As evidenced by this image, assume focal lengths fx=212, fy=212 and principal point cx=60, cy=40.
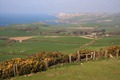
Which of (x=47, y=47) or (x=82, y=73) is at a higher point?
(x=82, y=73)

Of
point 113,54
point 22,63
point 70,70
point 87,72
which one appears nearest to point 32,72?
point 22,63

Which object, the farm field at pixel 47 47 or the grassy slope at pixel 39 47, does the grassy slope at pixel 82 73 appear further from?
the grassy slope at pixel 39 47

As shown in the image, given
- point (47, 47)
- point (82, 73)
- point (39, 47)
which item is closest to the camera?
point (82, 73)

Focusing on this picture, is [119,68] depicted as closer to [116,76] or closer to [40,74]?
[116,76]

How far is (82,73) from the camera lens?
56.3 ft

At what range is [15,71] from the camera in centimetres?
1784

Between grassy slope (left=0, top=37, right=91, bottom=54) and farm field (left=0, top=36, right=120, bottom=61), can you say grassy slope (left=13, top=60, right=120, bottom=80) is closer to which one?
farm field (left=0, top=36, right=120, bottom=61)

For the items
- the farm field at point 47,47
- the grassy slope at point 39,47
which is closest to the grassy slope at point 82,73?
the farm field at point 47,47

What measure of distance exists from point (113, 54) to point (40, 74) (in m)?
11.4

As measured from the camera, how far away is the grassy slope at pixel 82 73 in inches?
633

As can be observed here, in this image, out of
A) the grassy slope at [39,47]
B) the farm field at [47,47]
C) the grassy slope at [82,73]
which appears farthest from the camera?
the grassy slope at [39,47]

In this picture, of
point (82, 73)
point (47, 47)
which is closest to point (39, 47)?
point (47, 47)

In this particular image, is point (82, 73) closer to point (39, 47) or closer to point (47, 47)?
point (47, 47)

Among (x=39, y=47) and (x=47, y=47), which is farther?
(x=39, y=47)
